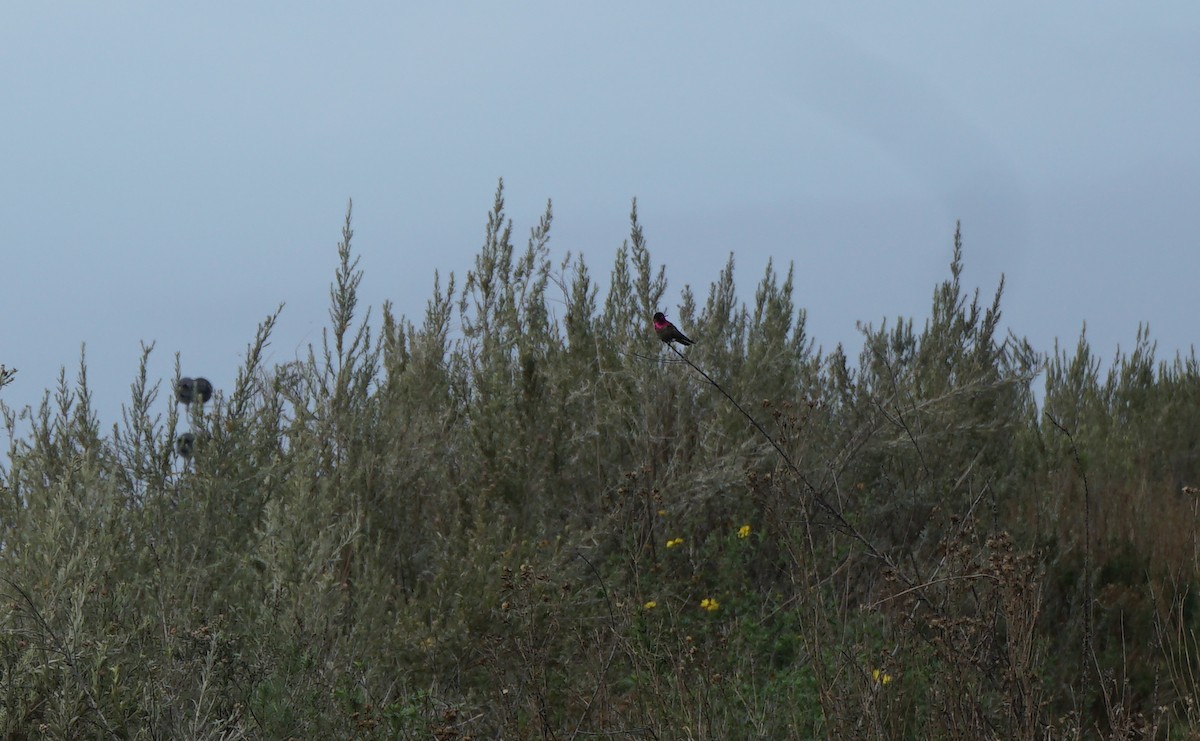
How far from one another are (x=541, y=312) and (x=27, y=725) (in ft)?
15.6

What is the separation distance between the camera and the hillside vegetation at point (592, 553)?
386 centimetres

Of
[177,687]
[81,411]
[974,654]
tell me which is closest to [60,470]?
[81,411]

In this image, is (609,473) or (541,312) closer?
(609,473)

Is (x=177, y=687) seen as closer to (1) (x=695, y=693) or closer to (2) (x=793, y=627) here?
(1) (x=695, y=693)

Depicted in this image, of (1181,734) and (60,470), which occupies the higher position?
(60,470)

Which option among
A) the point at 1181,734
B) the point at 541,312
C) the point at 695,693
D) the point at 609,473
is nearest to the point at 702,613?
the point at 609,473

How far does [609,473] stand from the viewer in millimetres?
6840

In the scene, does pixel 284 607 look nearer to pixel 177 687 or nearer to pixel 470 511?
pixel 177 687

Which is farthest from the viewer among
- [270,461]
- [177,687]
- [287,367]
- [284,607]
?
[287,367]

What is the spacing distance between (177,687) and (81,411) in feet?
8.78

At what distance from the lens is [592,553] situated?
236 inches

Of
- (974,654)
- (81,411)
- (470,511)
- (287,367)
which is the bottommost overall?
(974,654)

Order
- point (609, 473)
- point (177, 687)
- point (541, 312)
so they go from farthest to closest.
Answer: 1. point (541, 312)
2. point (609, 473)
3. point (177, 687)

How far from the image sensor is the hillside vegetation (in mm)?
3857
